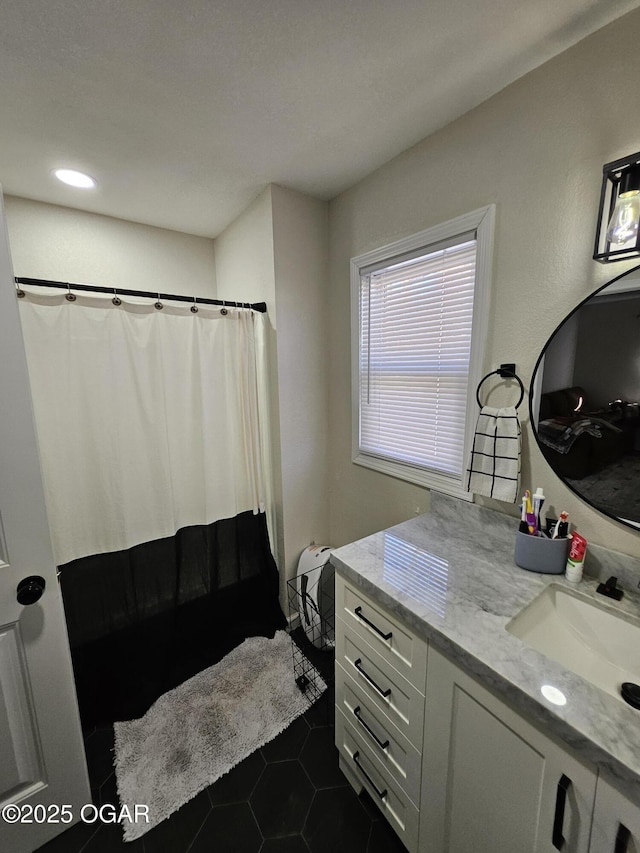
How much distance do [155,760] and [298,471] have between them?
138 centimetres

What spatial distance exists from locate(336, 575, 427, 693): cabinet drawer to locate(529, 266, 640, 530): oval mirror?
729 mm

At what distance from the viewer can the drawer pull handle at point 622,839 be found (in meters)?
Answer: 0.60

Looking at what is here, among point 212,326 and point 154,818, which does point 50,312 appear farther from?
point 154,818

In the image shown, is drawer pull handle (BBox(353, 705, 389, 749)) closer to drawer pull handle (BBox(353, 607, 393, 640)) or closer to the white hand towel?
drawer pull handle (BBox(353, 607, 393, 640))

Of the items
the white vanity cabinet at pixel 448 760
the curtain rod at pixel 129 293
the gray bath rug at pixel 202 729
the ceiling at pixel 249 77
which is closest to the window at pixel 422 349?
the ceiling at pixel 249 77

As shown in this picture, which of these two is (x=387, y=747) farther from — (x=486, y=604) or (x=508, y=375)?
(x=508, y=375)

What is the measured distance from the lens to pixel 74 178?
5.44 ft

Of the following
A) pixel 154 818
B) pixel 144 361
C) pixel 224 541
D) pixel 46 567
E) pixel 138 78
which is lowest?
A: pixel 154 818

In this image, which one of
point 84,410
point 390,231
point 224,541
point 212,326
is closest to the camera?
point 84,410

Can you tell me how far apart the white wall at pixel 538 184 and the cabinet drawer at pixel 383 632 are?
0.63 m

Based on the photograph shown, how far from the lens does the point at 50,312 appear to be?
1.42 m

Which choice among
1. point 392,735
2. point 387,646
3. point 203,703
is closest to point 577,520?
point 387,646

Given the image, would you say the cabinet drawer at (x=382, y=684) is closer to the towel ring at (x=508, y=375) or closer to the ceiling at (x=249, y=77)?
the towel ring at (x=508, y=375)

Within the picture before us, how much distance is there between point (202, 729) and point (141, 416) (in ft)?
4.69
